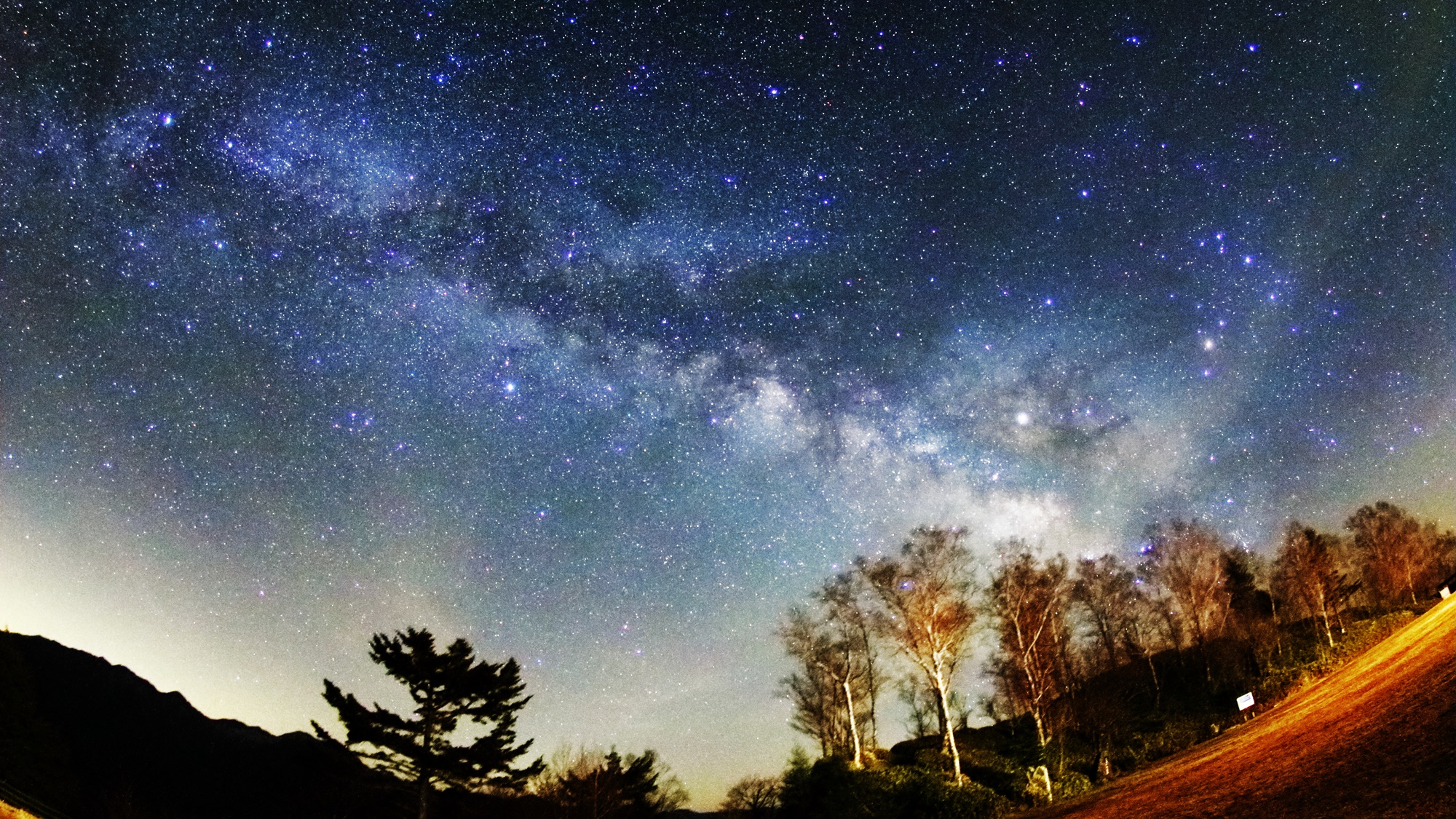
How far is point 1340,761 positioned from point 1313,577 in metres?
44.6

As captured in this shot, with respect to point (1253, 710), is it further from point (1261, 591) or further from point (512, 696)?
point (512, 696)

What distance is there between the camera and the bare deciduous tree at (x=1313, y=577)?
4975cm

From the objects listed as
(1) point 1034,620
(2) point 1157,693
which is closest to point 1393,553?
(2) point 1157,693

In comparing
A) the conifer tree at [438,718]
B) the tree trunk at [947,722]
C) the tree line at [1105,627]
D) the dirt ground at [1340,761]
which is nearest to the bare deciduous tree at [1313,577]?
the tree line at [1105,627]

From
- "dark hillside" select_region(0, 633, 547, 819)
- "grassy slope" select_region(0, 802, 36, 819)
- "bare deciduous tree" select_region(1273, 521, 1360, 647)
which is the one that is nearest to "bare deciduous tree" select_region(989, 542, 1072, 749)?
"bare deciduous tree" select_region(1273, 521, 1360, 647)

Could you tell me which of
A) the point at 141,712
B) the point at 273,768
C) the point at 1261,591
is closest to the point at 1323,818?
the point at 1261,591

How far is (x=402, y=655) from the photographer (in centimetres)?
3528

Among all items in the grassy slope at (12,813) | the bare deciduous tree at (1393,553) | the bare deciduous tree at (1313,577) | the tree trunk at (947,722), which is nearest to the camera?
the grassy slope at (12,813)

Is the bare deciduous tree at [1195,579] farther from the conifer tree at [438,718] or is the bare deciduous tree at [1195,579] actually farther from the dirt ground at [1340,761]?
the conifer tree at [438,718]

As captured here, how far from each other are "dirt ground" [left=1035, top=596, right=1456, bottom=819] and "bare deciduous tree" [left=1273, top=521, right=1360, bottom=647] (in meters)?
24.3

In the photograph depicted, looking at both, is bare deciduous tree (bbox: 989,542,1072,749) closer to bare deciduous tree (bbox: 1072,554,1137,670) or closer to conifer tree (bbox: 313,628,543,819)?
bare deciduous tree (bbox: 1072,554,1137,670)

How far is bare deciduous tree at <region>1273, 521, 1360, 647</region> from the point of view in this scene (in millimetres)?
49750

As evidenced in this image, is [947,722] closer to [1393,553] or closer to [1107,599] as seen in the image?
[1107,599]

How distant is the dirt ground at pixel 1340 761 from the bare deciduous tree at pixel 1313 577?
2432 cm
